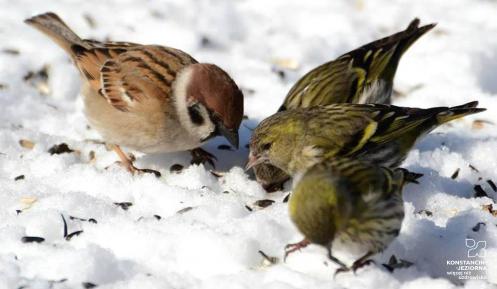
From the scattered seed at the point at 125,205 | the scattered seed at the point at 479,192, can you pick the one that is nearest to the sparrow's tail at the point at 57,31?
the scattered seed at the point at 125,205

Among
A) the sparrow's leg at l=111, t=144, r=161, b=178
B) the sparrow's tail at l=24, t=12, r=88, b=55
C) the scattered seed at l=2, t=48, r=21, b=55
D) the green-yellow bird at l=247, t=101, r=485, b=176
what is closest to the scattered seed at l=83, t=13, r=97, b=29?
the scattered seed at l=2, t=48, r=21, b=55

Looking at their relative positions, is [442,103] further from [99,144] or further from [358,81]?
[99,144]

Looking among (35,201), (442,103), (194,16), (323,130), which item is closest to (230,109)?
(323,130)

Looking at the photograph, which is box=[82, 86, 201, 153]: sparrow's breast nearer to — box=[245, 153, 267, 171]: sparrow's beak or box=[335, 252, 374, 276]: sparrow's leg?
box=[245, 153, 267, 171]: sparrow's beak

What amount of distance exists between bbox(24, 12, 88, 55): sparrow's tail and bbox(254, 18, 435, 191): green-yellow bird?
1.64 m

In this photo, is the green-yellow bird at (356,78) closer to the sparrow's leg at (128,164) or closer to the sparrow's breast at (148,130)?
the sparrow's breast at (148,130)

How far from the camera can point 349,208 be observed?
402 centimetres

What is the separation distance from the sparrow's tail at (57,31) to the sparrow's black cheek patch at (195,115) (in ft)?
3.99

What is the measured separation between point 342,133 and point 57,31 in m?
2.45

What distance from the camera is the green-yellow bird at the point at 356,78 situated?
601cm

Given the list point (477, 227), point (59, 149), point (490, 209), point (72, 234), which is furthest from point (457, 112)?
point (59, 149)

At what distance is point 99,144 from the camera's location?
6.28m

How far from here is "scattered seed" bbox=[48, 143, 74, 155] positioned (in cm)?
599

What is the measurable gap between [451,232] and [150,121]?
2089 mm
